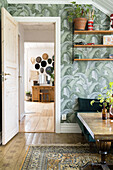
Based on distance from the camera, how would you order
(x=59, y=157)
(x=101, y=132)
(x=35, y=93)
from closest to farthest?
(x=101, y=132) < (x=59, y=157) < (x=35, y=93)

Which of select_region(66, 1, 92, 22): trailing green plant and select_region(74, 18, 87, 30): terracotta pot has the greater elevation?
select_region(66, 1, 92, 22): trailing green plant

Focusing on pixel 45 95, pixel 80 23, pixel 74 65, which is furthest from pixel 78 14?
pixel 45 95

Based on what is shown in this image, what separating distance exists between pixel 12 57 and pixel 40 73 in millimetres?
6848

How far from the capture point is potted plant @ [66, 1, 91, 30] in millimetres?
4178

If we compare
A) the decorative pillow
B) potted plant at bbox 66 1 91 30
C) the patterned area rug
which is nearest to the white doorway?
potted plant at bbox 66 1 91 30

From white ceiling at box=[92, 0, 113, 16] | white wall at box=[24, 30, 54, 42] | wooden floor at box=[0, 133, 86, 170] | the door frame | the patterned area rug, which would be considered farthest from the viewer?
white wall at box=[24, 30, 54, 42]

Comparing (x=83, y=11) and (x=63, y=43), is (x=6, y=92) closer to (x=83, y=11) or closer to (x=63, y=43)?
(x=63, y=43)

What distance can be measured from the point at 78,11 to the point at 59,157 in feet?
9.47

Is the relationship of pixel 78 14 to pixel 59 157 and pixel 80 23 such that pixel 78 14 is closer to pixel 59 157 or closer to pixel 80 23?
pixel 80 23

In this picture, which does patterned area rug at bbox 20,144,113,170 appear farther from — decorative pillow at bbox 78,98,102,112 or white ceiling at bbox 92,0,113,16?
white ceiling at bbox 92,0,113,16

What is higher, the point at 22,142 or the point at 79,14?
the point at 79,14

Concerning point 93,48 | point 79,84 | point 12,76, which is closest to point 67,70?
point 79,84

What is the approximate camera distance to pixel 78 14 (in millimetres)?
4250

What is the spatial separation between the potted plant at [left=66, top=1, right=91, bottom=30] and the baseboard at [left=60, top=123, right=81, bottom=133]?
6.62ft
